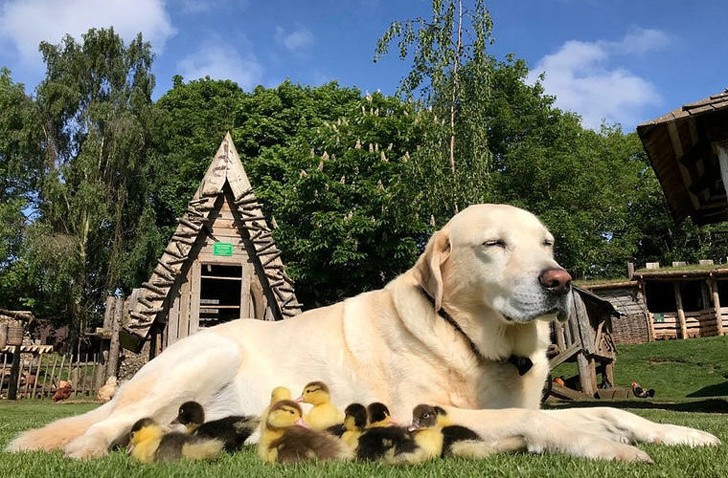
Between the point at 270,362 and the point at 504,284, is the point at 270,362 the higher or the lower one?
the lower one

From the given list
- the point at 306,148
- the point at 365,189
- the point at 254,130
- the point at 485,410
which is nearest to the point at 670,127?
the point at 485,410

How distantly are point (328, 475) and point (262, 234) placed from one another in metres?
10.6

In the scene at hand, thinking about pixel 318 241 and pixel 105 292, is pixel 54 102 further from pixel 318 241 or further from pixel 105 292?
pixel 318 241

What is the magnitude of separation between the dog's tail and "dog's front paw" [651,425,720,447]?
11.6 ft

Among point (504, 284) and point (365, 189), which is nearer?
point (504, 284)

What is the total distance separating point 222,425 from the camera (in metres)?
3.84

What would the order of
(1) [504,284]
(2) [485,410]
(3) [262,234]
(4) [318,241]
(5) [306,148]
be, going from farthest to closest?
(5) [306,148]
(4) [318,241]
(3) [262,234]
(1) [504,284]
(2) [485,410]

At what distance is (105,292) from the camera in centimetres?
3575

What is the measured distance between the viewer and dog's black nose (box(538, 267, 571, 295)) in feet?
11.6

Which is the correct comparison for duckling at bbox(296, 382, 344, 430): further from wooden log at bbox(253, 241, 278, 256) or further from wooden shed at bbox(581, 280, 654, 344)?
wooden shed at bbox(581, 280, 654, 344)

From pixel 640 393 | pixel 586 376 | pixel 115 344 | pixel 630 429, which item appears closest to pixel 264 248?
pixel 115 344

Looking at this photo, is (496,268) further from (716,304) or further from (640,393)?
(716,304)

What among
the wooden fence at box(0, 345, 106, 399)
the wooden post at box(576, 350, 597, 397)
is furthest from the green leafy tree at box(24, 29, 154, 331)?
the wooden post at box(576, 350, 597, 397)

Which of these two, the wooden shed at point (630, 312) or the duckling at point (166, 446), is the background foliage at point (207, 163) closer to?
the wooden shed at point (630, 312)
